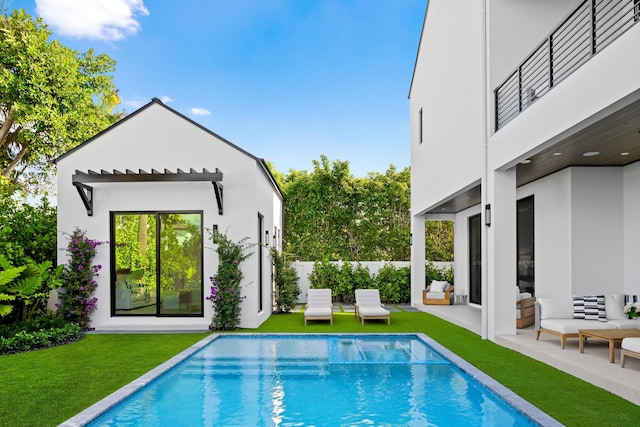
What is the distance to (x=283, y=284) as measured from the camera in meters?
15.0

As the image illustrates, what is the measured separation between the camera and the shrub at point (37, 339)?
897 cm

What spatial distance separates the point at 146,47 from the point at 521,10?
18.2 m

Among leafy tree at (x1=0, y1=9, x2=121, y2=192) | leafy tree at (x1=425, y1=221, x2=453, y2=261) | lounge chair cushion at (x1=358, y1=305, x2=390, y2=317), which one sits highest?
leafy tree at (x1=0, y1=9, x2=121, y2=192)

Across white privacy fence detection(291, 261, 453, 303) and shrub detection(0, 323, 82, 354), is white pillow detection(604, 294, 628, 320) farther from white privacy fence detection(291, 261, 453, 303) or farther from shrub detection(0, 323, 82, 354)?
shrub detection(0, 323, 82, 354)

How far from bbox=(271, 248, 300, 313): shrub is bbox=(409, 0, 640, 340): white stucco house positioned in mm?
5469

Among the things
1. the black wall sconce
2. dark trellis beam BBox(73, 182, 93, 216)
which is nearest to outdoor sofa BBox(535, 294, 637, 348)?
the black wall sconce

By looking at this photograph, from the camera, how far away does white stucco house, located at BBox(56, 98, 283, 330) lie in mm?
11836

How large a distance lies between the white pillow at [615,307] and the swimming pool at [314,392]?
3344mm

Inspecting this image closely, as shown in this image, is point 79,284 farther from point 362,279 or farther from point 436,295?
point 436,295

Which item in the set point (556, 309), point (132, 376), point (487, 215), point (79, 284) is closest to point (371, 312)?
point (487, 215)

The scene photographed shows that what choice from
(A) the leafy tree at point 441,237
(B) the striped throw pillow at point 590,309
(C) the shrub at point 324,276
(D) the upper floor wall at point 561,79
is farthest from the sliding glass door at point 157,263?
(A) the leafy tree at point 441,237

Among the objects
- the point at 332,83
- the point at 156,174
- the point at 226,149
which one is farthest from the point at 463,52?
the point at 332,83

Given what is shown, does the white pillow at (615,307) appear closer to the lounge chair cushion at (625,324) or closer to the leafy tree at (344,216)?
the lounge chair cushion at (625,324)

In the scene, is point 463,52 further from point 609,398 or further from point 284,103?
point 284,103
